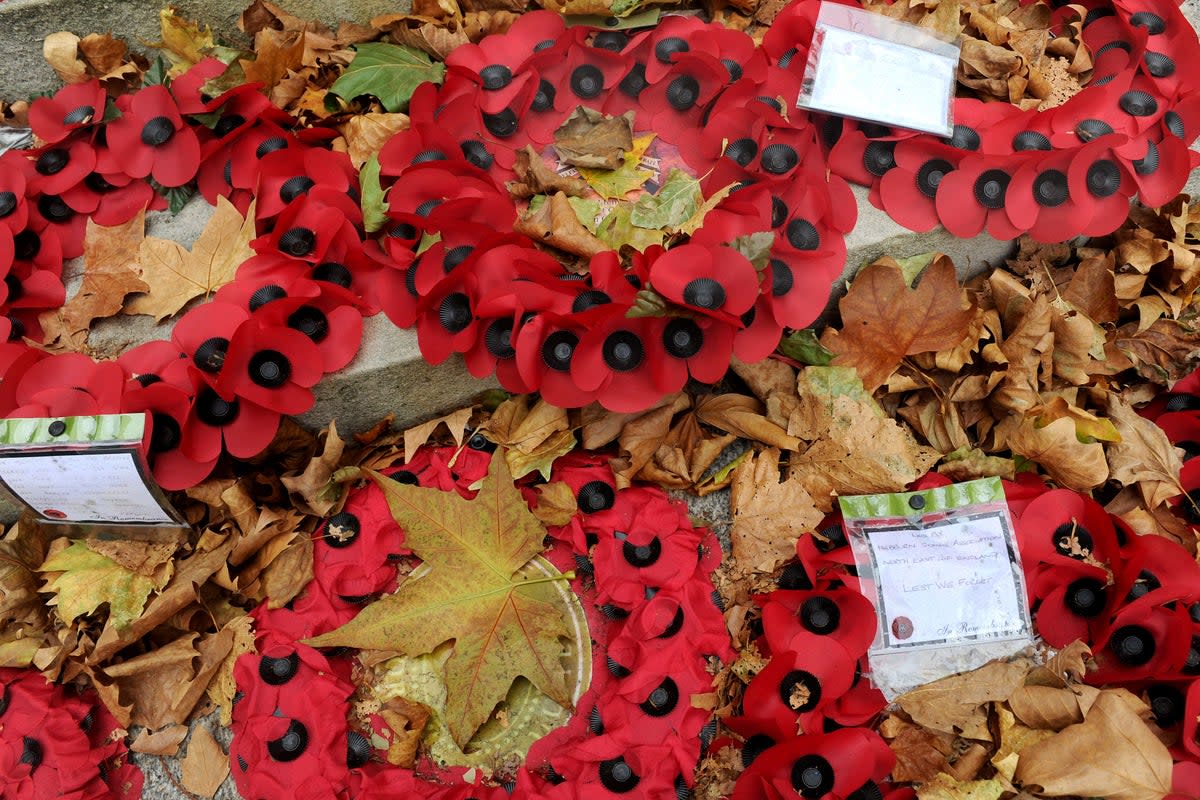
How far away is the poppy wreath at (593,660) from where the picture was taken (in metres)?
1.62

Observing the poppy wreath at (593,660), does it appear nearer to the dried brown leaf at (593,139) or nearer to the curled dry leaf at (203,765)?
the curled dry leaf at (203,765)

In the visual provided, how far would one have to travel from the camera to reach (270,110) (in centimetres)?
206

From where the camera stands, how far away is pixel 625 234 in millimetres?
1869

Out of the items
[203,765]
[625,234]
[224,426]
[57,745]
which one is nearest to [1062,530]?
[625,234]

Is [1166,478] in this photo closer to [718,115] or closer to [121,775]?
[718,115]

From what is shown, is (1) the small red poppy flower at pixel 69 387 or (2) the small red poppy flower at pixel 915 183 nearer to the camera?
(1) the small red poppy flower at pixel 69 387

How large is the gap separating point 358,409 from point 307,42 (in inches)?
39.4

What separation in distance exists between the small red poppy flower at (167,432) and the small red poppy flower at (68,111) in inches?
29.7

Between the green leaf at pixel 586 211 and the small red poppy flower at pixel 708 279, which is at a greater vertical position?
the small red poppy flower at pixel 708 279

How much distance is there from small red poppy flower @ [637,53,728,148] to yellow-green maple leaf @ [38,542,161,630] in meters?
1.46

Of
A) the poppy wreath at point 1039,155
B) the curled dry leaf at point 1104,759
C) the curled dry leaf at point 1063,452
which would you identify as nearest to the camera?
the curled dry leaf at point 1104,759

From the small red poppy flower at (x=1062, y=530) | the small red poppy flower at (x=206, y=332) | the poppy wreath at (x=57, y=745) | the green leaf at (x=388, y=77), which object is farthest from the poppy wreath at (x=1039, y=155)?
the poppy wreath at (x=57, y=745)

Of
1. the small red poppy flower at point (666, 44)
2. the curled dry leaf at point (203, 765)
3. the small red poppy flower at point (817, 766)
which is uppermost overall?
the small red poppy flower at point (666, 44)

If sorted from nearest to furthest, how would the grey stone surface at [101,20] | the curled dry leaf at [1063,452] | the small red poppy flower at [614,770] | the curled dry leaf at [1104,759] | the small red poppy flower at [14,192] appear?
the curled dry leaf at [1104,759], the small red poppy flower at [614,770], the curled dry leaf at [1063,452], the small red poppy flower at [14,192], the grey stone surface at [101,20]
